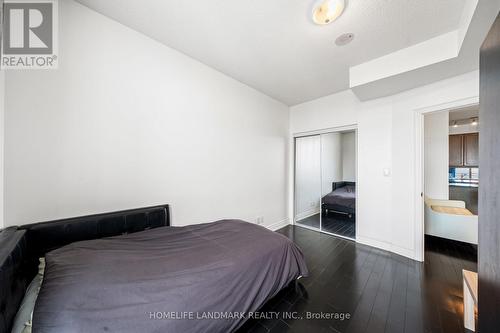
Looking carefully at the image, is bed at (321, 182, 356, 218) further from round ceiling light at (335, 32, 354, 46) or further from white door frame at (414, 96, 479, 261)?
round ceiling light at (335, 32, 354, 46)

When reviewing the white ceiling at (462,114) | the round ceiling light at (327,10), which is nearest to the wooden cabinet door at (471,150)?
the white ceiling at (462,114)

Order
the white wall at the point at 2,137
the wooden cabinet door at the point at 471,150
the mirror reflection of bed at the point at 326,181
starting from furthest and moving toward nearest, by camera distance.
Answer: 1. the wooden cabinet door at the point at 471,150
2. the mirror reflection of bed at the point at 326,181
3. the white wall at the point at 2,137

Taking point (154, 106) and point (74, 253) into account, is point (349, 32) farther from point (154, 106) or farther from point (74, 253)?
point (74, 253)

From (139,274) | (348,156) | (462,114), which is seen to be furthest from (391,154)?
(139,274)

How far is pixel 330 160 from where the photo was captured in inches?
151

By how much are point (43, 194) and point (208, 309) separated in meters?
→ 1.62

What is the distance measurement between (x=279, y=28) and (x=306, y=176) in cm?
297

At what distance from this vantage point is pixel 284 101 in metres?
3.80

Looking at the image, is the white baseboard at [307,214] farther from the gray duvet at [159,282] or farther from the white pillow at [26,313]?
the white pillow at [26,313]

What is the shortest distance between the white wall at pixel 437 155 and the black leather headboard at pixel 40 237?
4.77 m

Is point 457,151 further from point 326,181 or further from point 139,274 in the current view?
point 139,274

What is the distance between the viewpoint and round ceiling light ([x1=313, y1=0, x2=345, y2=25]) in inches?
59.5

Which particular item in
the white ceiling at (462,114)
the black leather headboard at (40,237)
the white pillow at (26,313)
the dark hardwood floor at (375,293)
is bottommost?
the dark hardwood floor at (375,293)

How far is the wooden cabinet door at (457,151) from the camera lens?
480cm
